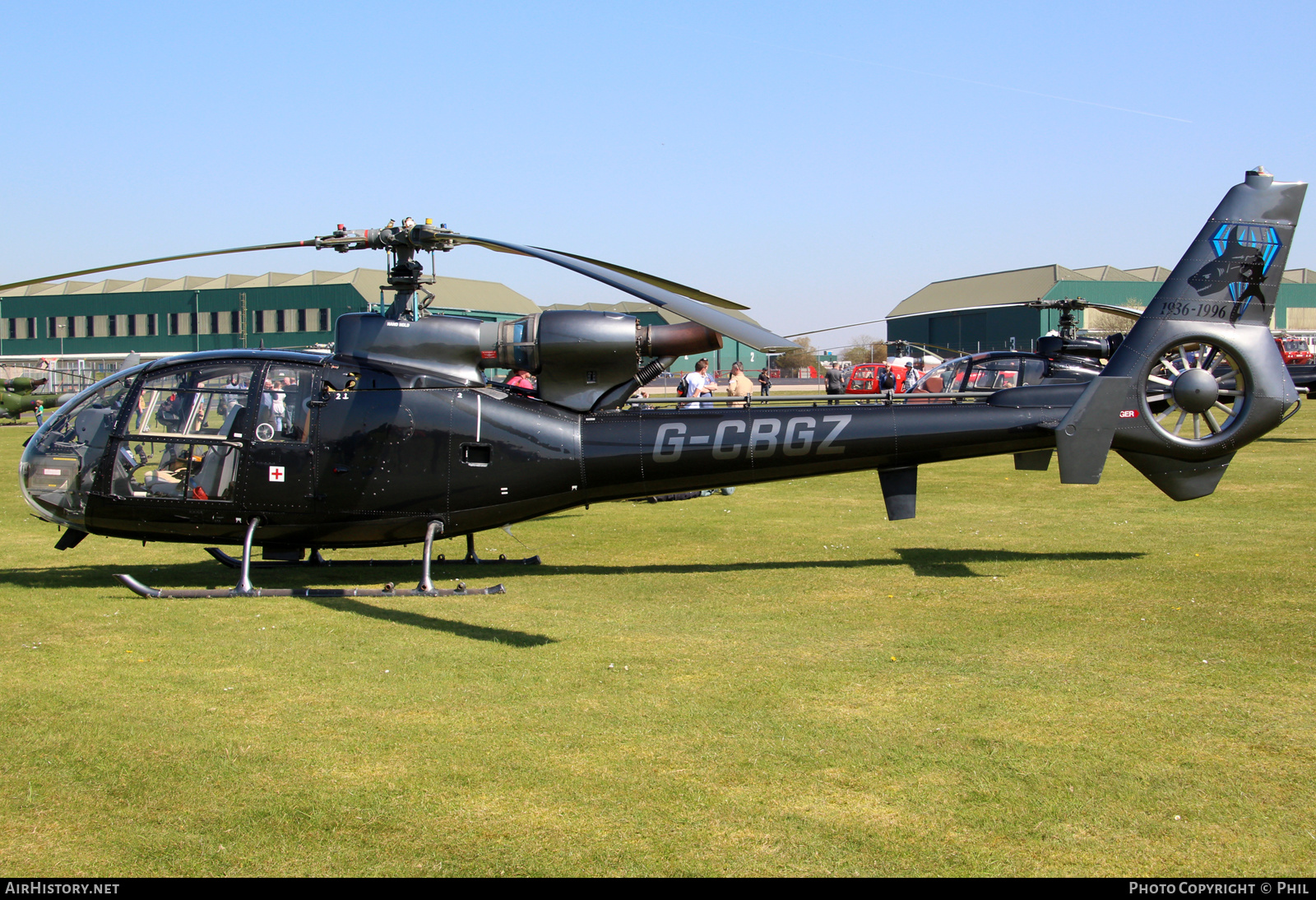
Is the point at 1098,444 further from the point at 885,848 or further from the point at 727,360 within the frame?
the point at 727,360

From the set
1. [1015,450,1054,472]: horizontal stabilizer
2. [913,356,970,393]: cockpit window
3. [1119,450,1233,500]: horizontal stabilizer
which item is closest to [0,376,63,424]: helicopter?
[913,356,970,393]: cockpit window

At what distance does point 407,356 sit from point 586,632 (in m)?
3.46

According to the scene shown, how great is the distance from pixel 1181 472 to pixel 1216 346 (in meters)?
1.25

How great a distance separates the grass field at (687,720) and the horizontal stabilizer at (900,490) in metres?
0.64

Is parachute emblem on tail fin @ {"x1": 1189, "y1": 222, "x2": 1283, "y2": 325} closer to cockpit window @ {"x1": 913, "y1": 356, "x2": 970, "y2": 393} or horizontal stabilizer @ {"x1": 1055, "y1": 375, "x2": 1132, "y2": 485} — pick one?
horizontal stabilizer @ {"x1": 1055, "y1": 375, "x2": 1132, "y2": 485}

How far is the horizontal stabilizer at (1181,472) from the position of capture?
9892 mm

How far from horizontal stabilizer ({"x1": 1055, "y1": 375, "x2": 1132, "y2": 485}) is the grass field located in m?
0.98

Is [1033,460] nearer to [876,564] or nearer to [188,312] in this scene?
[876,564]

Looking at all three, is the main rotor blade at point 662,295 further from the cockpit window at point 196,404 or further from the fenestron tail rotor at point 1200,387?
the fenestron tail rotor at point 1200,387

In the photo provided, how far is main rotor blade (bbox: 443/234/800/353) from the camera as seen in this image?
7.13 meters

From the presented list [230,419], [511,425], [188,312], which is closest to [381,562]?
[230,419]

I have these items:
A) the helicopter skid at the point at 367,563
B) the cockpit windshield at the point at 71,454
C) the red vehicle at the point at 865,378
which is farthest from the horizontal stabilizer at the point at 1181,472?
the red vehicle at the point at 865,378

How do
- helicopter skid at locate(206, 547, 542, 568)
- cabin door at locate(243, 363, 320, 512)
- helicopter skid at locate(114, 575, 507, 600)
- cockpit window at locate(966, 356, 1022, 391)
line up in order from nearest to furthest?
helicopter skid at locate(114, 575, 507, 600) < cabin door at locate(243, 363, 320, 512) < helicopter skid at locate(206, 547, 542, 568) < cockpit window at locate(966, 356, 1022, 391)

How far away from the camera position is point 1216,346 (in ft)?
32.1
